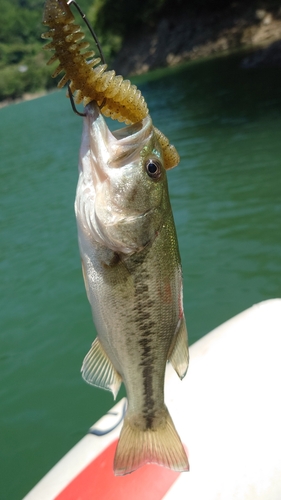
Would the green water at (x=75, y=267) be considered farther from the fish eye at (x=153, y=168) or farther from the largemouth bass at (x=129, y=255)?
the fish eye at (x=153, y=168)

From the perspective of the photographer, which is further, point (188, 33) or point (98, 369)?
point (188, 33)

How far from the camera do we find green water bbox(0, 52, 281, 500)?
17.9 feet

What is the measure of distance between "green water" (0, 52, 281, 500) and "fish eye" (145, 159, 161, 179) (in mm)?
3851

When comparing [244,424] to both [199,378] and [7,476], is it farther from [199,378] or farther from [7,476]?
[7,476]

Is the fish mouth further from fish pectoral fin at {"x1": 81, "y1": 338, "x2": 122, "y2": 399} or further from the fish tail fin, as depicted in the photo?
the fish tail fin

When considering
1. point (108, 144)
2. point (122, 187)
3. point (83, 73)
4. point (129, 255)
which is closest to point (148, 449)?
point (129, 255)

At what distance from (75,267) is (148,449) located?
6134mm

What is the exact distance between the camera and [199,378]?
12.9 feet

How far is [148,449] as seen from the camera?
2.53 meters

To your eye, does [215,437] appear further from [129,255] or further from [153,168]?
[153,168]

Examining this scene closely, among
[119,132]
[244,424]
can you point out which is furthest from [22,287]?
[119,132]

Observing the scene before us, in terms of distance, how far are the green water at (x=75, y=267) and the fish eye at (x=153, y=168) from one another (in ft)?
12.6


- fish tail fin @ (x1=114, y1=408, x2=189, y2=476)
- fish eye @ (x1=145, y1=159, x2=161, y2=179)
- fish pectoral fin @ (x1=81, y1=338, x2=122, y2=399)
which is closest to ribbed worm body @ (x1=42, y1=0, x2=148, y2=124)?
fish eye @ (x1=145, y1=159, x2=161, y2=179)

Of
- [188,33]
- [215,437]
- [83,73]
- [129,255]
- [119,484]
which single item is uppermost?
[83,73]
